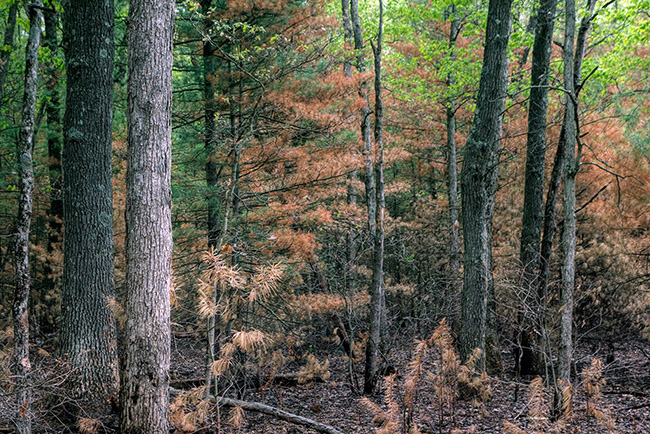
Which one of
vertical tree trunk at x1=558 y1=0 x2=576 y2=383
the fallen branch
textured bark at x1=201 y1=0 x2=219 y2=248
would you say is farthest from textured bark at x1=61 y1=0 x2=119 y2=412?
vertical tree trunk at x1=558 y1=0 x2=576 y2=383

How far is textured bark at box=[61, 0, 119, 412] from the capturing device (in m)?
5.84

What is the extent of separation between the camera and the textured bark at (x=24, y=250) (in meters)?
4.52

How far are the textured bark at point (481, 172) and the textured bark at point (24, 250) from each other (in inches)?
238

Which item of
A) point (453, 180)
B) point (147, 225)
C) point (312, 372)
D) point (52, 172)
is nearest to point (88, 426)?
point (147, 225)

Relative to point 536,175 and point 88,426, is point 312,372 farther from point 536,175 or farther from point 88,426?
point 536,175

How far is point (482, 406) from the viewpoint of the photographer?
666 centimetres

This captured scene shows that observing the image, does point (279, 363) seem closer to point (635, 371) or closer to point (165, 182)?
point (165, 182)

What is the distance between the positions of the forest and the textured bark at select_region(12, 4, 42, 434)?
0.03m

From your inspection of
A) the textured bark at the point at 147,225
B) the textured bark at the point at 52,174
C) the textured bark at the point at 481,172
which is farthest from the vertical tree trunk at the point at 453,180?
the textured bark at the point at 52,174

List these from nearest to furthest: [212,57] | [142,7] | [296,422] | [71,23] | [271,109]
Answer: [142,7] → [71,23] → [296,422] → [271,109] → [212,57]

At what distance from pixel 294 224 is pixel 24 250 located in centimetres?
445

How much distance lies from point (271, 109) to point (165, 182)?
151 inches

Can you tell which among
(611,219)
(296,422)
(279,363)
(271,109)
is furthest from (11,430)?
(611,219)

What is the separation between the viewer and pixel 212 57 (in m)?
8.51
